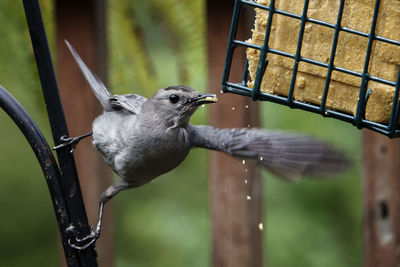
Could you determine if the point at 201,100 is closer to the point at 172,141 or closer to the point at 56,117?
the point at 172,141

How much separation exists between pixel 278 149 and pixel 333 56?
57 cm

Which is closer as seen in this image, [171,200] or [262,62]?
[262,62]

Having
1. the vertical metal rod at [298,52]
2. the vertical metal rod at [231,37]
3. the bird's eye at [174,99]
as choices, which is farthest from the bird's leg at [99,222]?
the vertical metal rod at [298,52]

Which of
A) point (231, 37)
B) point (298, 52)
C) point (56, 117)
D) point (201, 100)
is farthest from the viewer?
point (201, 100)

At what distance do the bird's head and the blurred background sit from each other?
2.30 ft

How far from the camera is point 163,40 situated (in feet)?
11.7

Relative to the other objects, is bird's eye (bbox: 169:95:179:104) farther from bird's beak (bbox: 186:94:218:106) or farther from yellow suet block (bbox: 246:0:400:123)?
yellow suet block (bbox: 246:0:400:123)

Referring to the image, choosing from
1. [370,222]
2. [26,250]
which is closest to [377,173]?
[370,222]

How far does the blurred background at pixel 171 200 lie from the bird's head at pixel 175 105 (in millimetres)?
702

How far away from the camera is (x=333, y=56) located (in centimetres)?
221

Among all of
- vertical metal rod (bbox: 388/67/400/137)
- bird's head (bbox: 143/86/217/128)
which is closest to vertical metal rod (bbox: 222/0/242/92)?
bird's head (bbox: 143/86/217/128)

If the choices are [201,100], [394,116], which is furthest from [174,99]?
[394,116]

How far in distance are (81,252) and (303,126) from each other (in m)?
2.50

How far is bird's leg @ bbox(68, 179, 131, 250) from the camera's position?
221 cm
